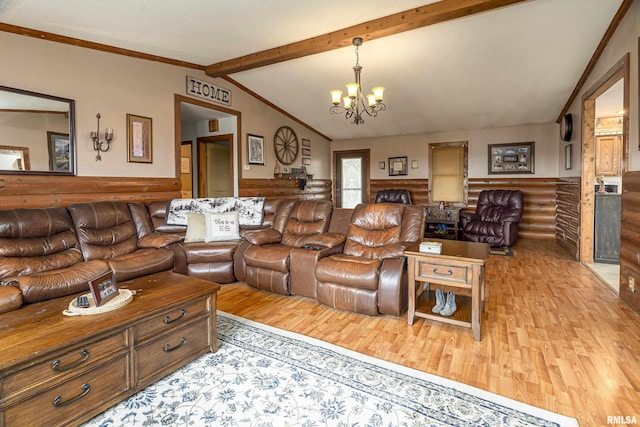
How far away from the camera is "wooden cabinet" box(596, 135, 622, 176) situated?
6.63 metres

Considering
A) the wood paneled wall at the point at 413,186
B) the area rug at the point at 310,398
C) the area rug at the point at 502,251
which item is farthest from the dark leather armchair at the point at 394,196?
the area rug at the point at 310,398

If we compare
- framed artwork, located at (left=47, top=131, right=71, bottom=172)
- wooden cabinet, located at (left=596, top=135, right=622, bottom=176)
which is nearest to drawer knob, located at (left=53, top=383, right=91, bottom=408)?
framed artwork, located at (left=47, top=131, right=71, bottom=172)

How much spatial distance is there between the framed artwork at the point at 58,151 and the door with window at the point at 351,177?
5.96 meters

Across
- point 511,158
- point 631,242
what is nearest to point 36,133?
point 631,242

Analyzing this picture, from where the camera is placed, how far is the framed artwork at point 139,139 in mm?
4426

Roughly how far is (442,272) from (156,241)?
295 centimetres

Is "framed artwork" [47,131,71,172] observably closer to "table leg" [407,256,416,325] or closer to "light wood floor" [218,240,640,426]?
"light wood floor" [218,240,640,426]

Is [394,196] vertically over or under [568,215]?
over

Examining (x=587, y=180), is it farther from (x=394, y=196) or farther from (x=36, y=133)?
(x=36, y=133)

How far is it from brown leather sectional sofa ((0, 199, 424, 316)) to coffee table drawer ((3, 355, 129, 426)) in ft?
2.81

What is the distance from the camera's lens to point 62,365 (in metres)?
1.57

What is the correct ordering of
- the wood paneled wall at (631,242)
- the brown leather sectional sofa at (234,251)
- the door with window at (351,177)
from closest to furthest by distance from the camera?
the brown leather sectional sofa at (234,251), the wood paneled wall at (631,242), the door with window at (351,177)

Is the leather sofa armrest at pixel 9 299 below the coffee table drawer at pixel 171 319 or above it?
→ above

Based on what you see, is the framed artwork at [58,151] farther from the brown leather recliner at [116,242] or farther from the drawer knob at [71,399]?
the drawer knob at [71,399]
